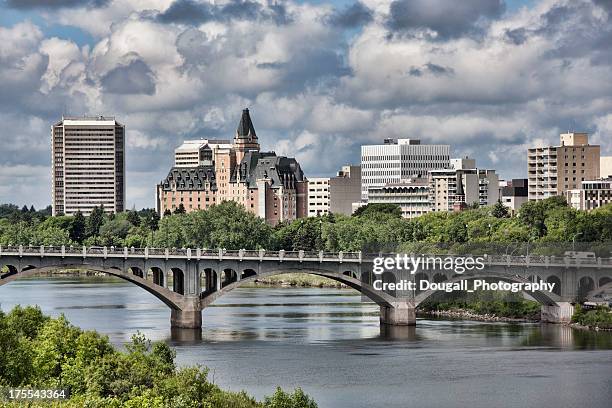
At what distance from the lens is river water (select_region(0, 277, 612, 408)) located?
295ft

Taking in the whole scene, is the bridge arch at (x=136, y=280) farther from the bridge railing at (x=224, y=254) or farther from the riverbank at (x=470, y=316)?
the riverbank at (x=470, y=316)

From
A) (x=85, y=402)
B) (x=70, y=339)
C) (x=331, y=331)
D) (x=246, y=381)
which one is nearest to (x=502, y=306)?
(x=331, y=331)

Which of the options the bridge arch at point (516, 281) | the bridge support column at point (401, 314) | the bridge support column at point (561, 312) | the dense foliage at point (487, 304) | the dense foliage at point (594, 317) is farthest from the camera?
the dense foliage at point (487, 304)

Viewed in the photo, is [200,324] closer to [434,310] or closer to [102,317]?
[102,317]

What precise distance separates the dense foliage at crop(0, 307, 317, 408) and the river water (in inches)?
507

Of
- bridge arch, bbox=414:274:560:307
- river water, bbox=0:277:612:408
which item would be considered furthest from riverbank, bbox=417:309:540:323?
river water, bbox=0:277:612:408

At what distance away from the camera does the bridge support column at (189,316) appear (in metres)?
124

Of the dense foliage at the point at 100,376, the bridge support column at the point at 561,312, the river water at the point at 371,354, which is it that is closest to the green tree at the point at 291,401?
the dense foliage at the point at 100,376

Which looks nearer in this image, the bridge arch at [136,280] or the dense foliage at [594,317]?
the bridge arch at [136,280]

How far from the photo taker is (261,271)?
129m

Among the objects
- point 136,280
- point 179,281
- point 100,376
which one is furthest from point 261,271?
point 100,376

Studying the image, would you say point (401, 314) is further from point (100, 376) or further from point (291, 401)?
point (100, 376)

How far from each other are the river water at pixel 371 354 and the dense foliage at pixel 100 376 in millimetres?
12890

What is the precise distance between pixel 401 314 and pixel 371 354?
2048cm
